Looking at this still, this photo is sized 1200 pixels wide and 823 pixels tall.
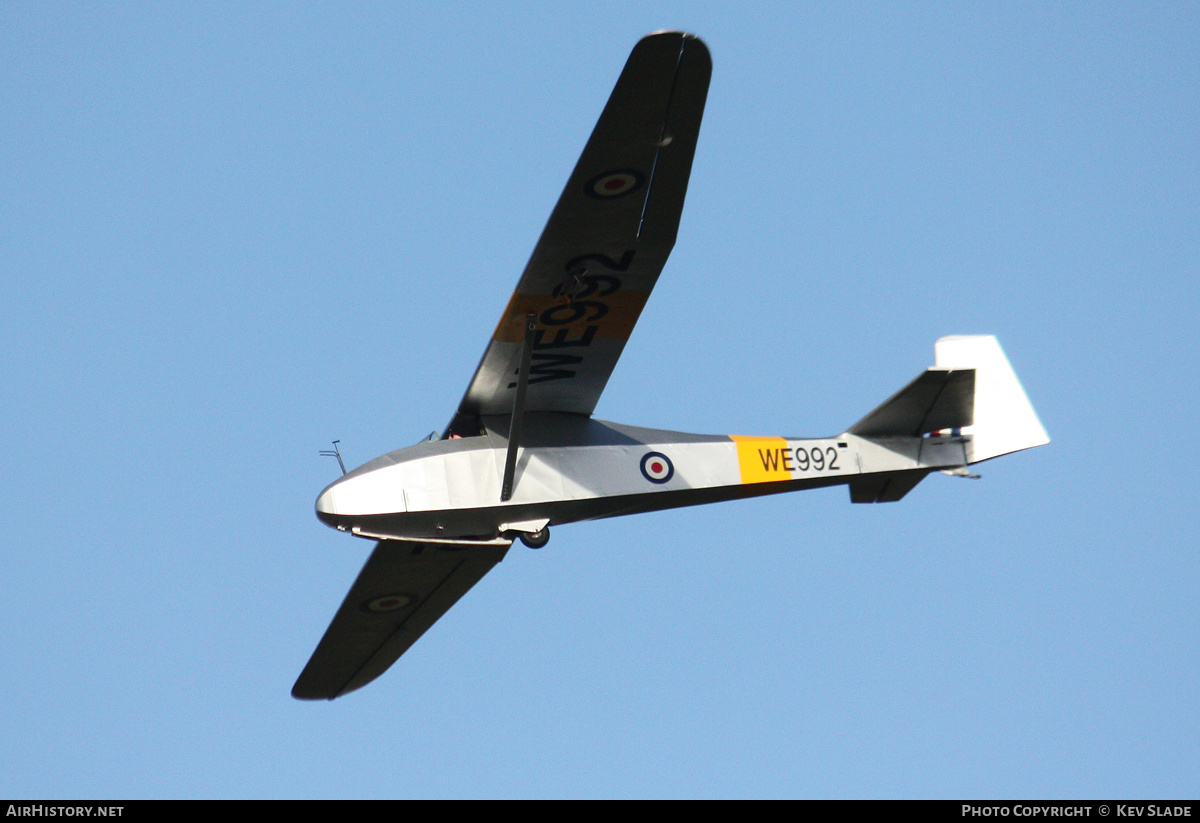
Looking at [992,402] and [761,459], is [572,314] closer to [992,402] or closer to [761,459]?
[761,459]

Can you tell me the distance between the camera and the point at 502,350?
11.5 metres

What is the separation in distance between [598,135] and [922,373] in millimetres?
5842

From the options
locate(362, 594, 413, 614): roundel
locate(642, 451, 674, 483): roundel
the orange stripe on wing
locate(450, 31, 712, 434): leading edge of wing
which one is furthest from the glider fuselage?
locate(362, 594, 413, 614): roundel

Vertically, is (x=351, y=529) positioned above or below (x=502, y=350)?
below

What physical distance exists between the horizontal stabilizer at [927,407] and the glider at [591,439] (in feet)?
0.06

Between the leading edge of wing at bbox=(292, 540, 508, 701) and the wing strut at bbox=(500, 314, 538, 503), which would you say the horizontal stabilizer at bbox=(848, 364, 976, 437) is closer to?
the wing strut at bbox=(500, 314, 538, 503)

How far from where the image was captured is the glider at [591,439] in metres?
9.91

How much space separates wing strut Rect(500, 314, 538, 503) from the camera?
11180mm

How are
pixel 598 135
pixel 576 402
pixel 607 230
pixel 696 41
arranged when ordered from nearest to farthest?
1. pixel 696 41
2. pixel 598 135
3. pixel 607 230
4. pixel 576 402

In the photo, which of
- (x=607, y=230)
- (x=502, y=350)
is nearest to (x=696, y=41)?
(x=607, y=230)

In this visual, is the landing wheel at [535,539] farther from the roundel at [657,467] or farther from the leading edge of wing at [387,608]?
the roundel at [657,467]

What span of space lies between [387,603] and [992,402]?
7.68 meters

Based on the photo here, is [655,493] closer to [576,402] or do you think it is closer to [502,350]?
[576,402]

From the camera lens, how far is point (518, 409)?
11.5 metres
